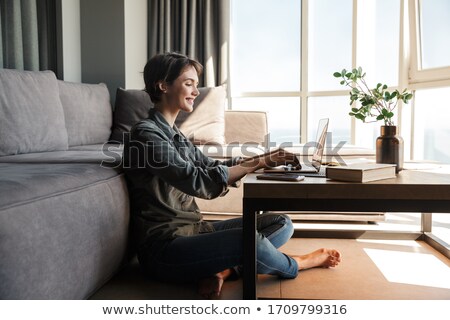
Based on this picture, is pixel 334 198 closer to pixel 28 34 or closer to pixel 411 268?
pixel 411 268

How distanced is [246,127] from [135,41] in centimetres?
145

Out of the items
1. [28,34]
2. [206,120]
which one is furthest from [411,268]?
[28,34]

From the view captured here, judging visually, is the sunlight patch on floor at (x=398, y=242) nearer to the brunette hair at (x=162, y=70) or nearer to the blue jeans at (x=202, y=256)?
the blue jeans at (x=202, y=256)

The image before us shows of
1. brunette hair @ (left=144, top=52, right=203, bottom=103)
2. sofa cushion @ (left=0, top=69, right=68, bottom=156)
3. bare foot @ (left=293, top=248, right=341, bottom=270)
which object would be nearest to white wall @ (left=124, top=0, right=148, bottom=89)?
sofa cushion @ (left=0, top=69, right=68, bottom=156)

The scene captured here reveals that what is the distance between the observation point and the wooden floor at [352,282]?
1.46 meters

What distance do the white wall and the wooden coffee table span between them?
2.77 metres

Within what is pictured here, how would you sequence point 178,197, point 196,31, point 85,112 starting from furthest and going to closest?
1. point 196,31
2. point 85,112
3. point 178,197

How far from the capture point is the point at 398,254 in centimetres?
200

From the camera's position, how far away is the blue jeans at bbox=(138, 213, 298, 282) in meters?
1.34

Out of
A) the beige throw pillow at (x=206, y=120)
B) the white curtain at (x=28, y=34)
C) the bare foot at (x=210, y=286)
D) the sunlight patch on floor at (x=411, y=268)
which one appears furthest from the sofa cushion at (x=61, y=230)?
the white curtain at (x=28, y=34)

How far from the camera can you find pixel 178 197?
149 cm
